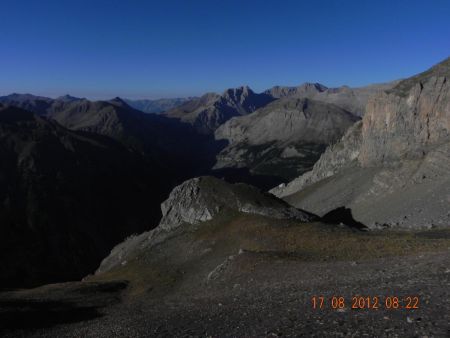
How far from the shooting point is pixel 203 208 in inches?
3027

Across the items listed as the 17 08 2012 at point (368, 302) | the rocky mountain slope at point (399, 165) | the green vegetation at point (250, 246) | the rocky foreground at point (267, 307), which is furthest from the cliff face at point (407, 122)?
the 17 08 2012 at point (368, 302)

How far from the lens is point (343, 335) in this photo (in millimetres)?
18359

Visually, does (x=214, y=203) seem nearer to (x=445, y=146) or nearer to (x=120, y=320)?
(x=120, y=320)

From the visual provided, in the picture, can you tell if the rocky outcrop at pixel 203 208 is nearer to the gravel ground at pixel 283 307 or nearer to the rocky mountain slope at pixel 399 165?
the rocky mountain slope at pixel 399 165

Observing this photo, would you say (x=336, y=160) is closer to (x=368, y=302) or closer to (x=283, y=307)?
(x=283, y=307)

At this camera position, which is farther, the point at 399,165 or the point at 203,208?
the point at 399,165

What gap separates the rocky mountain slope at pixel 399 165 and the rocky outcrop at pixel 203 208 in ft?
77.0

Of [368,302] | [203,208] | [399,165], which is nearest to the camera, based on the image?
[368,302]

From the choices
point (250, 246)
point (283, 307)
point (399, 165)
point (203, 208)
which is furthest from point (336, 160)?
point (283, 307)

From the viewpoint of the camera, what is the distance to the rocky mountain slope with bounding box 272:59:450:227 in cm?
8881

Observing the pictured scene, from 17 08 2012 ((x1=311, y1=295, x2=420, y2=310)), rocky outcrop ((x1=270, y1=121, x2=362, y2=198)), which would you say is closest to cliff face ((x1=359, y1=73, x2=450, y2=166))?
rocky outcrop ((x1=270, y1=121, x2=362, y2=198))

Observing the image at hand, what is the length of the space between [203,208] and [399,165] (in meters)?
63.0

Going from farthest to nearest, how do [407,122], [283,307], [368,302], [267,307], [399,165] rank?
[407,122] < [399,165] < [267,307] < [283,307] < [368,302]

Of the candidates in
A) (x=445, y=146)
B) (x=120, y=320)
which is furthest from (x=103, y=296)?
(x=445, y=146)
